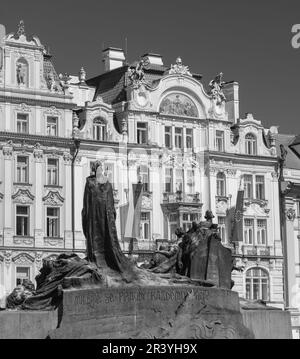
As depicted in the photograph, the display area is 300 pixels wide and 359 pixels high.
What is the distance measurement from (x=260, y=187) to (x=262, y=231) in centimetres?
263

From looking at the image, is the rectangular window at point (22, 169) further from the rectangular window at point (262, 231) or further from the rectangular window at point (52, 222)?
the rectangular window at point (262, 231)

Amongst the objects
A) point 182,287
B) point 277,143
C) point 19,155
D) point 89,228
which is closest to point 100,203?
point 89,228

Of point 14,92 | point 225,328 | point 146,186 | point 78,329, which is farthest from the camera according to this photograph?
point 146,186

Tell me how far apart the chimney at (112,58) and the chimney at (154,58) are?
1521 mm

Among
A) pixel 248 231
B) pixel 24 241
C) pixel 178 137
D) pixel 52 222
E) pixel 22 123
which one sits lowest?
pixel 24 241

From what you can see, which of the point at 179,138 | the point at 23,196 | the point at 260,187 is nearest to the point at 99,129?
the point at 179,138

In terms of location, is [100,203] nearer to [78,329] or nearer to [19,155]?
[78,329]

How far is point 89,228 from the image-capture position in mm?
31422

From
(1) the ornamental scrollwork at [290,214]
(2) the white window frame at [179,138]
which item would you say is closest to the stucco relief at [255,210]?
(1) the ornamental scrollwork at [290,214]

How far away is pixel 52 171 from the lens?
62.8 metres

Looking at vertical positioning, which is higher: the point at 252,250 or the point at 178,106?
the point at 178,106

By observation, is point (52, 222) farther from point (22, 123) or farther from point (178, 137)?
point (178, 137)

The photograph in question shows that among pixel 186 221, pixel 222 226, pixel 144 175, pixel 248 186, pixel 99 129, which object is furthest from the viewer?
pixel 248 186

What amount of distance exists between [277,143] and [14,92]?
20.6 m
